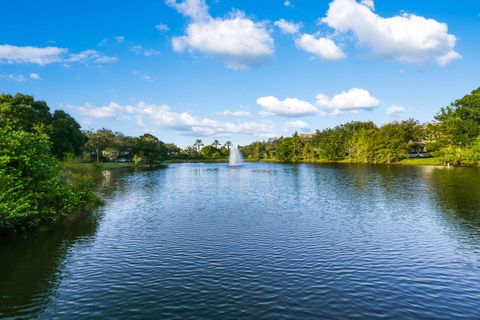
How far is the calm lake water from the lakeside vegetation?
304 cm

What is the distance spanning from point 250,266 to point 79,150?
10703cm

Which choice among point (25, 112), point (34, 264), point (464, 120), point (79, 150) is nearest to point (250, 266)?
point (34, 264)

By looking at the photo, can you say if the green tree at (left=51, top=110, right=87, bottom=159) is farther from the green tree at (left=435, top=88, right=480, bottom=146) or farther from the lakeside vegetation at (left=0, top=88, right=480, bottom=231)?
the green tree at (left=435, top=88, right=480, bottom=146)

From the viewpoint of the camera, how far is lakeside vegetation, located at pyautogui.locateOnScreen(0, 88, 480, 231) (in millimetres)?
27062

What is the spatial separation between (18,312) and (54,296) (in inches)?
76.8

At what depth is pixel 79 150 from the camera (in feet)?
372

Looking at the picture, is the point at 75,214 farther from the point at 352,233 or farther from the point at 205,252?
the point at 352,233

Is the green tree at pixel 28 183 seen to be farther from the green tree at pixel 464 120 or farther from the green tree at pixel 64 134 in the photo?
the green tree at pixel 464 120

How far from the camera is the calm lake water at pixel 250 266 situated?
16.0 metres

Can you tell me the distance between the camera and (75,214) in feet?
127

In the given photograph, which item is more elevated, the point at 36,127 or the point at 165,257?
the point at 36,127

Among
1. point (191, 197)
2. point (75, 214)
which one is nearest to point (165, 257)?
point (75, 214)

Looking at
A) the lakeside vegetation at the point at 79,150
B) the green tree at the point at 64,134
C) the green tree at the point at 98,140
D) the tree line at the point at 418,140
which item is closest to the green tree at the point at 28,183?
the lakeside vegetation at the point at 79,150

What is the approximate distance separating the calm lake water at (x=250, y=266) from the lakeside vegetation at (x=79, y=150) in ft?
9.96
